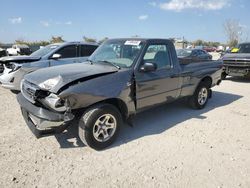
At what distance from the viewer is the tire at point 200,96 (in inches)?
238

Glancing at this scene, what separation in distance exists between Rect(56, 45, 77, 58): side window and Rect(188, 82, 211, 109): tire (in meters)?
4.33

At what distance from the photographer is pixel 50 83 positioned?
3.64 m

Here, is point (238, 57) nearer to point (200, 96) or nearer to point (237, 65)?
point (237, 65)

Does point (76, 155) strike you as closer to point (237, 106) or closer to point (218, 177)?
point (218, 177)

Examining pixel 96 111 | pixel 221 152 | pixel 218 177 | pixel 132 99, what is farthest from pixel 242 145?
pixel 96 111

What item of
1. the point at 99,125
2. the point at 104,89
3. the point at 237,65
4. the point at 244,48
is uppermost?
the point at 244,48

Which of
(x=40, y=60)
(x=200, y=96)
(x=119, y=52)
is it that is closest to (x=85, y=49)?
(x=40, y=60)

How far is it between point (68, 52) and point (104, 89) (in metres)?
4.69

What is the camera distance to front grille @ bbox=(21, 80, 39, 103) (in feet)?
12.4

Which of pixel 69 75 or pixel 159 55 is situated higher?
pixel 159 55

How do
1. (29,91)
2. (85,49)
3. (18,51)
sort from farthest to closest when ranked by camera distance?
1. (18,51)
2. (85,49)
3. (29,91)

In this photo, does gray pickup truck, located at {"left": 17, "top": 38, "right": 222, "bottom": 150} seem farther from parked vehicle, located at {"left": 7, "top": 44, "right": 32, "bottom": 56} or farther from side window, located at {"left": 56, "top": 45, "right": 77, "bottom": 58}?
parked vehicle, located at {"left": 7, "top": 44, "right": 32, "bottom": 56}

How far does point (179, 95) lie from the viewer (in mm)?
5480

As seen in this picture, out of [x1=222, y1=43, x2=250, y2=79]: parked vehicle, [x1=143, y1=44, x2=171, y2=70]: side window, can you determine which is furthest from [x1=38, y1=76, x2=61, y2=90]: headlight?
[x1=222, y1=43, x2=250, y2=79]: parked vehicle
